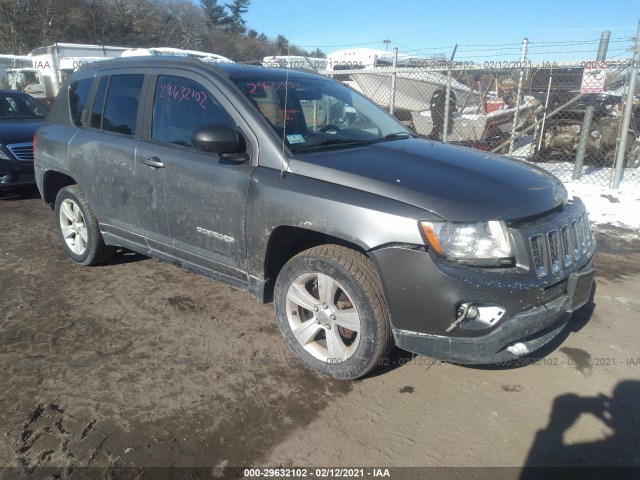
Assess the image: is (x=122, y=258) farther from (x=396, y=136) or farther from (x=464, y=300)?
(x=464, y=300)

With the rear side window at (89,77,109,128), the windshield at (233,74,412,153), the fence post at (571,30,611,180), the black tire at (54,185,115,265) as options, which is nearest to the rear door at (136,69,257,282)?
the windshield at (233,74,412,153)

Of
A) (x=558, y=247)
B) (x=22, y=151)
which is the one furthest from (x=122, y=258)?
(x=558, y=247)

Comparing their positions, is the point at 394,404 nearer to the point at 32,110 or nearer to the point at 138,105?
the point at 138,105

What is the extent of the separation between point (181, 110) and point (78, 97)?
1.57 m

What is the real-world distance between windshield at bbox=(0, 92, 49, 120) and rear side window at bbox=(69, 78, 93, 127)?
14.0 ft

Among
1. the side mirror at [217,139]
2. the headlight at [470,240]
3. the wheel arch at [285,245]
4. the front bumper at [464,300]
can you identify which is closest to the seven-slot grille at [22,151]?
the side mirror at [217,139]

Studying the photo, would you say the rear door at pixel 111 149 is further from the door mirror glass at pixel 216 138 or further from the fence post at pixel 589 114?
the fence post at pixel 589 114

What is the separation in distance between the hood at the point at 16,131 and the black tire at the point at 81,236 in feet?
10.4

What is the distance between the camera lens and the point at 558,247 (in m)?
2.76

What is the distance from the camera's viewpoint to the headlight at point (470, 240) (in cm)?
253

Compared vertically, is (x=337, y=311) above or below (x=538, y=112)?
below

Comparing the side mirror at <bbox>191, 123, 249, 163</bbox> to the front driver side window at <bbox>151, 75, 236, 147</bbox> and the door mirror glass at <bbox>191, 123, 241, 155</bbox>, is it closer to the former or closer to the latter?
the door mirror glass at <bbox>191, 123, 241, 155</bbox>

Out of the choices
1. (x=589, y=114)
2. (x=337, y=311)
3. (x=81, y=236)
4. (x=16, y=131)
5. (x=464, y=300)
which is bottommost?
(x=81, y=236)

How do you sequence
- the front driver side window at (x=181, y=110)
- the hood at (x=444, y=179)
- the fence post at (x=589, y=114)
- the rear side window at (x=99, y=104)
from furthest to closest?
1. the fence post at (x=589, y=114)
2. the rear side window at (x=99, y=104)
3. the front driver side window at (x=181, y=110)
4. the hood at (x=444, y=179)
